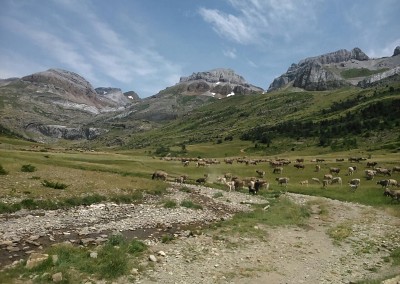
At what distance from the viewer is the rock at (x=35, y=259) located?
65.3 feet

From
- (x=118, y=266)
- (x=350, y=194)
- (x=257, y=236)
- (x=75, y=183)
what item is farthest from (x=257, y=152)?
(x=118, y=266)

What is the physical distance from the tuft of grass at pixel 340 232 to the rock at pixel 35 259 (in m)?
22.0

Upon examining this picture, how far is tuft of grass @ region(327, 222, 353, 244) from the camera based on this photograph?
32.3 m

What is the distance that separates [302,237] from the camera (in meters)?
32.1

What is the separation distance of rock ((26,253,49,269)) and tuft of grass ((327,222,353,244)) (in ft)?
72.1

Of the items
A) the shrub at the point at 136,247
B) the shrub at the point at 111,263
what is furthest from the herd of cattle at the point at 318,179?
the shrub at the point at 111,263

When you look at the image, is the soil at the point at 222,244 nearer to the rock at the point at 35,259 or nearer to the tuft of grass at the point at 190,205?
the tuft of grass at the point at 190,205

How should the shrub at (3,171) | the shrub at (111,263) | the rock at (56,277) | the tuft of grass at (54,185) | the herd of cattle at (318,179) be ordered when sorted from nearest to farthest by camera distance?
the rock at (56,277) → the shrub at (111,263) → the tuft of grass at (54,185) → the shrub at (3,171) → the herd of cattle at (318,179)

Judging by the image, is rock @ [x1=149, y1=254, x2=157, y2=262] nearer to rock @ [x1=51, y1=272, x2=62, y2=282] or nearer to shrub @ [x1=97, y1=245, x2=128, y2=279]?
shrub @ [x1=97, y1=245, x2=128, y2=279]

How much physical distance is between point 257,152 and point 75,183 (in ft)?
372

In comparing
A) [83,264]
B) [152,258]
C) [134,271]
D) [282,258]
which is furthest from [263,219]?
[83,264]

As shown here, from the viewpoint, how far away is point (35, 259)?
67.1 feet

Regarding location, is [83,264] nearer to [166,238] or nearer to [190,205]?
[166,238]

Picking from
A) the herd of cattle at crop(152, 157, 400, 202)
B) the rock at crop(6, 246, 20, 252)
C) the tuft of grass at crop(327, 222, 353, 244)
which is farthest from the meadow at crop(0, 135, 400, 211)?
the tuft of grass at crop(327, 222, 353, 244)
